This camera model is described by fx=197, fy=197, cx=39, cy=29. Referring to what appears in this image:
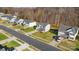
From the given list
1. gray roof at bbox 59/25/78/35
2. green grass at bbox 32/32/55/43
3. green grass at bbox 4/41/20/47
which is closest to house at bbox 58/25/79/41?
gray roof at bbox 59/25/78/35

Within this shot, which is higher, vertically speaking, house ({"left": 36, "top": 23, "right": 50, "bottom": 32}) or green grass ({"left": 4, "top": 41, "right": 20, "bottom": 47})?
house ({"left": 36, "top": 23, "right": 50, "bottom": 32})

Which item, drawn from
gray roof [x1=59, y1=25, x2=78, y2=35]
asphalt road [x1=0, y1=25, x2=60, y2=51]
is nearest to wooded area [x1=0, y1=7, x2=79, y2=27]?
gray roof [x1=59, y1=25, x2=78, y2=35]

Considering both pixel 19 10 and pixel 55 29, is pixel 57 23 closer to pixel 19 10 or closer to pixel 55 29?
pixel 55 29

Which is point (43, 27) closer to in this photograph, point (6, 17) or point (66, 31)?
point (66, 31)

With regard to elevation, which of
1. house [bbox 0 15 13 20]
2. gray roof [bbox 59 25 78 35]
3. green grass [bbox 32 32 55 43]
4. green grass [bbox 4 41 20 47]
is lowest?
green grass [bbox 4 41 20 47]

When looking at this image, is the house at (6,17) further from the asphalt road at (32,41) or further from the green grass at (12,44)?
the green grass at (12,44)

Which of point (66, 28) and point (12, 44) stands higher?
point (66, 28)

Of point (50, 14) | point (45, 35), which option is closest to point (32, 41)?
point (45, 35)

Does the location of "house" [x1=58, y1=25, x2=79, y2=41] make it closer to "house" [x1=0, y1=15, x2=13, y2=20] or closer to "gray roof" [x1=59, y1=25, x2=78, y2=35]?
"gray roof" [x1=59, y1=25, x2=78, y2=35]
